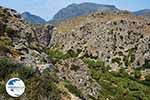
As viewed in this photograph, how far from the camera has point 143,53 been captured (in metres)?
151

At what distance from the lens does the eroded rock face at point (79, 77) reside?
4203 centimetres

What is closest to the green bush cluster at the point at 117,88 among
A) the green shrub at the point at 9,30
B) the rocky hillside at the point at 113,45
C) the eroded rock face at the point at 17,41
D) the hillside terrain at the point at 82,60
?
the hillside terrain at the point at 82,60

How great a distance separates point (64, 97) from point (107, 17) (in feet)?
550

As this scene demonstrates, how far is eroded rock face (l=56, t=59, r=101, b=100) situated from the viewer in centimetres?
4203

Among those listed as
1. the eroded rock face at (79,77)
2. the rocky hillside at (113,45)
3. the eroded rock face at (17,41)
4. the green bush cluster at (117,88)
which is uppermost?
the eroded rock face at (17,41)

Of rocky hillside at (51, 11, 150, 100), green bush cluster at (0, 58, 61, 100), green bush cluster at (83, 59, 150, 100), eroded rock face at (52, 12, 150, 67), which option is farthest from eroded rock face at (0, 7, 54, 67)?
eroded rock face at (52, 12, 150, 67)

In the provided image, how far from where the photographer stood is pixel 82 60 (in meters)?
80.4

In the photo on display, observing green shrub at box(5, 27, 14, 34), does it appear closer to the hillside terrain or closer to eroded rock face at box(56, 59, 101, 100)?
the hillside terrain

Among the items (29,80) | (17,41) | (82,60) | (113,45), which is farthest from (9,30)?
(113,45)

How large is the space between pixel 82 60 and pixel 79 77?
1348 inches

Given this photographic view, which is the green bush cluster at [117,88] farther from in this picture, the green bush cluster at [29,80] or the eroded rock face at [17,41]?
the green bush cluster at [29,80]

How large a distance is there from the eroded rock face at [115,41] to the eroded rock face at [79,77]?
321 ft

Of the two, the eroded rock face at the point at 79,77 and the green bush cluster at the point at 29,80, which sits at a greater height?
the green bush cluster at the point at 29,80

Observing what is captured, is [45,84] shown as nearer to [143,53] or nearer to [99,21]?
[143,53]
